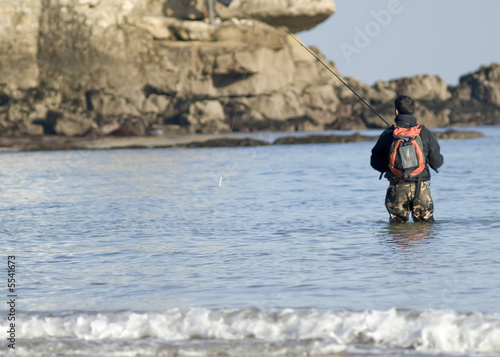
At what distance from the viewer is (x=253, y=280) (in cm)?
639

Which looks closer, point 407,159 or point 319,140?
point 407,159

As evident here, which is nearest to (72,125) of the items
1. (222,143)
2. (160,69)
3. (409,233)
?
(160,69)

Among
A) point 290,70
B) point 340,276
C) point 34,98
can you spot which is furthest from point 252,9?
point 340,276

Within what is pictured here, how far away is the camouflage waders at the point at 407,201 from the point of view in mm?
8344

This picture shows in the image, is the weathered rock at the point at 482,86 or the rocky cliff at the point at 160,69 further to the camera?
the weathered rock at the point at 482,86

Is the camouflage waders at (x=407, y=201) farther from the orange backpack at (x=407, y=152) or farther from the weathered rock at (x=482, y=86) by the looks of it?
the weathered rock at (x=482, y=86)

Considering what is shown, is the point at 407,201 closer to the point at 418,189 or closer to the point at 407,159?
the point at 418,189

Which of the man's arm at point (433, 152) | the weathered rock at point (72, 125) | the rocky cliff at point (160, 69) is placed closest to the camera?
the man's arm at point (433, 152)

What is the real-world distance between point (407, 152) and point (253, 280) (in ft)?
8.45

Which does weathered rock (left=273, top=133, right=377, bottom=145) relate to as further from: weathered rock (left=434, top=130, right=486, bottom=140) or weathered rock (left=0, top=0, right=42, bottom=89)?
weathered rock (left=0, top=0, right=42, bottom=89)

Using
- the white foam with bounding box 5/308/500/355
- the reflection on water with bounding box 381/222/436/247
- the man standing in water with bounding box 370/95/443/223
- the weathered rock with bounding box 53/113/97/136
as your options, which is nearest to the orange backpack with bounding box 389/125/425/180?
the man standing in water with bounding box 370/95/443/223

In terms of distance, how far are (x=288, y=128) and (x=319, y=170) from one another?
190ft

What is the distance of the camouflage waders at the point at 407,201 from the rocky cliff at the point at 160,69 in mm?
67862

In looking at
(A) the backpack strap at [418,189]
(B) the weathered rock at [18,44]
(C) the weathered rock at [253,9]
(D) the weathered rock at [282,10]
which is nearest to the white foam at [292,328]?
(A) the backpack strap at [418,189]
